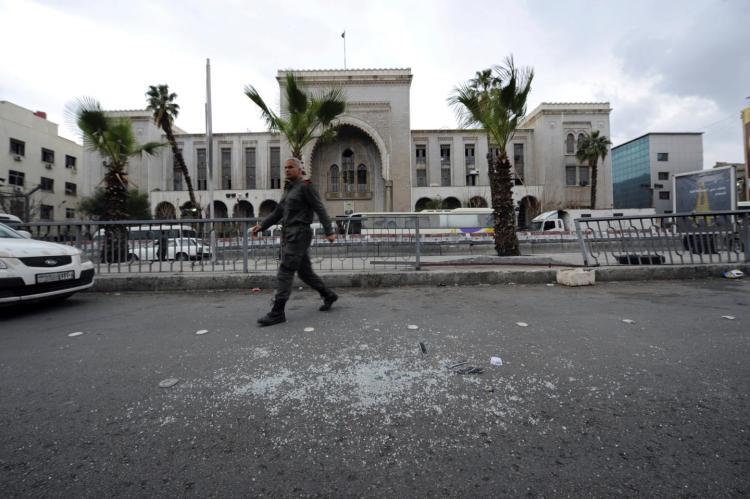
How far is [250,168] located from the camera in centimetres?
3819

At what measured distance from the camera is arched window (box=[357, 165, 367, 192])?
3491 centimetres

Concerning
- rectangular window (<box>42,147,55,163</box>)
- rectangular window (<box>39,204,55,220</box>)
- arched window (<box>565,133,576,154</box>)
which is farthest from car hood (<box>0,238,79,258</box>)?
rectangular window (<box>42,147,55,163</box>)

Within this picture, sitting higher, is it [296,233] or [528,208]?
[528,208]

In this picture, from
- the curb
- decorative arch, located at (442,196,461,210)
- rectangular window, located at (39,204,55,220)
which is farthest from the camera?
decorative arch, located at (442,196,461,210)

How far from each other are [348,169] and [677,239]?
100ft

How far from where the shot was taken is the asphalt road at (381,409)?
1.29 metres

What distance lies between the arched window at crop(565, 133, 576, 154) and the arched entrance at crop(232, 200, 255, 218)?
1363 inches

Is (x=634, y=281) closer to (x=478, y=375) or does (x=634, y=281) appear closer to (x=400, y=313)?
(x=400, y=313)

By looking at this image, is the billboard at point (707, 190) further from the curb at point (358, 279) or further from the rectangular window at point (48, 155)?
the rectangular window at point (48, 155)

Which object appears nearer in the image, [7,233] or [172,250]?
[7,233]

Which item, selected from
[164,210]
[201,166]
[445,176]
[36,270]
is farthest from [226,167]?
[36,270]

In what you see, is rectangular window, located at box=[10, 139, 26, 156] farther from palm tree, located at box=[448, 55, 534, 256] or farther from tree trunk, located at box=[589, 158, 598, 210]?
tree trunk, located at box=[589, 158, 598, 210]

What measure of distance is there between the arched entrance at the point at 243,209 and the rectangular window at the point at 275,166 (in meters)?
3.64

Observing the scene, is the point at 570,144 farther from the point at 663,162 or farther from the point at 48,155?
the point at 48,155
